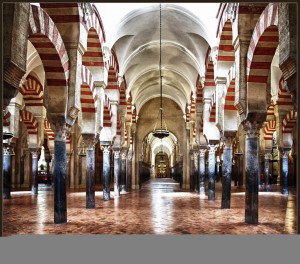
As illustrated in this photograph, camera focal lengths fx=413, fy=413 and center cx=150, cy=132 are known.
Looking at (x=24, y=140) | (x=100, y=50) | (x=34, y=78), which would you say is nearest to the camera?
(x=100, y=50)

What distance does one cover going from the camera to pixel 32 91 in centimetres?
1335

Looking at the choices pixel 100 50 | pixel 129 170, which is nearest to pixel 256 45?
pixel 100 50

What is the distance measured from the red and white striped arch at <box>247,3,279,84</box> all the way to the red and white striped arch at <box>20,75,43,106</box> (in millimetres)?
8298

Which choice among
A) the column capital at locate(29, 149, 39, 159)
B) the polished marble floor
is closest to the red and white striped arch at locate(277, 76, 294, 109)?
the polished marble floor

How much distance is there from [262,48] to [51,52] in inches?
129

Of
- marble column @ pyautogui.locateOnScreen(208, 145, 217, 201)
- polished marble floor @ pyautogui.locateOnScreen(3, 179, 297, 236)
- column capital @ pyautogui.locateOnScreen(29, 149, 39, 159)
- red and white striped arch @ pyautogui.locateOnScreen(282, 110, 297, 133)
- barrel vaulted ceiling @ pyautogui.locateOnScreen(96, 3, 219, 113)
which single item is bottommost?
polished marble floor @ pyautogui.locateOnScreen(3, 179, 297, 236)

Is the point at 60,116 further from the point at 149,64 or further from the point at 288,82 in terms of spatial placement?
the point at 149,64

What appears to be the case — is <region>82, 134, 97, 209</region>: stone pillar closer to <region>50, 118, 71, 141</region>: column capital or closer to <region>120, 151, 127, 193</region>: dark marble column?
<region>50, 118, 71, 141</region>: column capital

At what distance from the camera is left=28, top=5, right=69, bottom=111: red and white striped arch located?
18.1ft

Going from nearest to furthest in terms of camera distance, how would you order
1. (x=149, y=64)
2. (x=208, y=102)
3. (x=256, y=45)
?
(x=256, y=45) < (x=208, y=102) < (x=149, y=64)

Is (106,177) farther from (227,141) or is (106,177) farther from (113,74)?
(227,141)

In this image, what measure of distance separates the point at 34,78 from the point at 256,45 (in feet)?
28.4

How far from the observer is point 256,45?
6414 millimetres

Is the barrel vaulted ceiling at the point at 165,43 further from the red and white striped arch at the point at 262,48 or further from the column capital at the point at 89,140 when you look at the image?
the red and white striped arch at the point at 262,48
